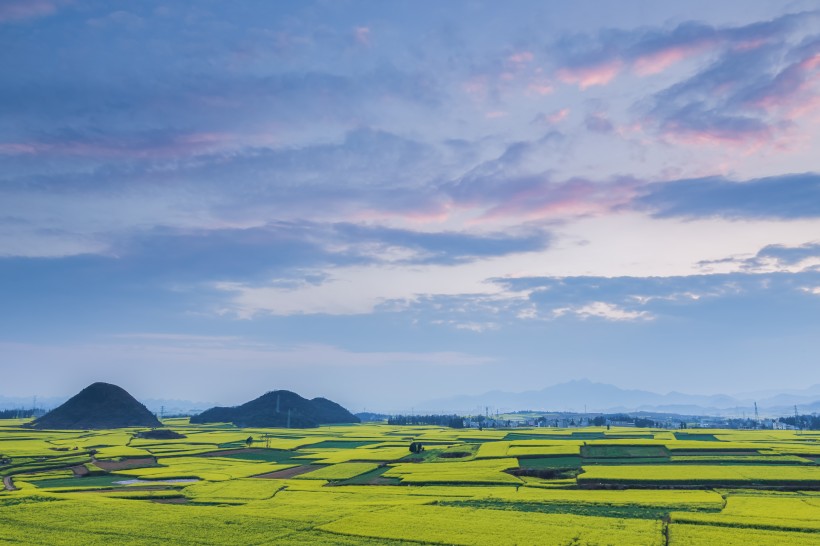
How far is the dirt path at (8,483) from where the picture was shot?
6888 centimetres

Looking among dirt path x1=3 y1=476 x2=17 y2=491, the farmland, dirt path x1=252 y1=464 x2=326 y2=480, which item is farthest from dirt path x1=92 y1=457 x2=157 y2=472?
dirt path x1=252 y1=464 x2=326 y2=480

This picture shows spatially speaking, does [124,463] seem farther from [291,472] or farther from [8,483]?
[291,472]

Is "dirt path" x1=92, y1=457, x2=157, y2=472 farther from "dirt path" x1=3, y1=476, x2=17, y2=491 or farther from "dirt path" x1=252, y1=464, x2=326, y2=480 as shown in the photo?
"dirt path" x1=252, y1=464, x2=326, y2=480

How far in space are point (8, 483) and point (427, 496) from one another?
177 ft

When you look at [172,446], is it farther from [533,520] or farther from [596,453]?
[533,520]

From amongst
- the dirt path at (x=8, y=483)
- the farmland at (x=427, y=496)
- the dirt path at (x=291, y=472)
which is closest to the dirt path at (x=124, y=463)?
the farmland at (x=427, y=496)

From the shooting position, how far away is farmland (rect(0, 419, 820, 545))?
136 feet

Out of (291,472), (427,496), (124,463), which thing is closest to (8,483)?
(124,463)

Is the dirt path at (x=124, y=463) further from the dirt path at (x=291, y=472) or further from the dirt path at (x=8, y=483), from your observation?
the dirt path at (x=291, y=472)

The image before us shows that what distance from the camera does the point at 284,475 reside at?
82.3m

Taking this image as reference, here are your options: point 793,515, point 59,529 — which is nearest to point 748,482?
point 793,515

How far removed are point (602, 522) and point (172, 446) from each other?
110401mm

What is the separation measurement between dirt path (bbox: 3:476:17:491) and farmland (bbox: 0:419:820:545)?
37cm

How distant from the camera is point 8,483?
73750 millimetres
